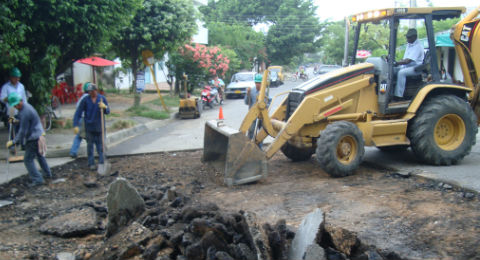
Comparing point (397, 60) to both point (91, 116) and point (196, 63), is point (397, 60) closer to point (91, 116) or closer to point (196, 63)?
point (91, 116)

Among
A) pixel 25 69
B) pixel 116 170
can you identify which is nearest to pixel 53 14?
pixel 25 69

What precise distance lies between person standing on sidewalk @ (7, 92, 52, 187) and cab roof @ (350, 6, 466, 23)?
20.0ft

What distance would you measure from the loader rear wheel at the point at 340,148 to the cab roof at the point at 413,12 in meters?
2.08

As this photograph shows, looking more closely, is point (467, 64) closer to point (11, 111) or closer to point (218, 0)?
point (11, 111)

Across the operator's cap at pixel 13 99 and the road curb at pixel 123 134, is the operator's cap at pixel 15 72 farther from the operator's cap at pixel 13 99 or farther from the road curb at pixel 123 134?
the operator's cap at pixel 13 99

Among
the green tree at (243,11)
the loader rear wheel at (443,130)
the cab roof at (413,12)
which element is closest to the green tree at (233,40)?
the green tree at (243,11)

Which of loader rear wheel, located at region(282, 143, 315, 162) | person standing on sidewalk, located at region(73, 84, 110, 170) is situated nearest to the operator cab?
loader rear wheel, located at region(282, 143, 315, 162)

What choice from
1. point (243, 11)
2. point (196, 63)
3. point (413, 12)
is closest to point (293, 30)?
point (243, 11)

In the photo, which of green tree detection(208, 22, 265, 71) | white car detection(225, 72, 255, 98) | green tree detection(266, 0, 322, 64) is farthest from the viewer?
green tree detection(266, 0, 322, 64)

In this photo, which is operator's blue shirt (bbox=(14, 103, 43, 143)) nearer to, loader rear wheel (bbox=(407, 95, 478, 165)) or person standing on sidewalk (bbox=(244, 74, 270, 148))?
person standing on sidewalk (bbox=(244, 74, 270, 148))

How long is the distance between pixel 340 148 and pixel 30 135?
5.17 metres

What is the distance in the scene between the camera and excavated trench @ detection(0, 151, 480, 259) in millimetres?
3924

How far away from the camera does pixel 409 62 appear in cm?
772

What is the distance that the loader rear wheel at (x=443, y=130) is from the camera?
7.45 metres
